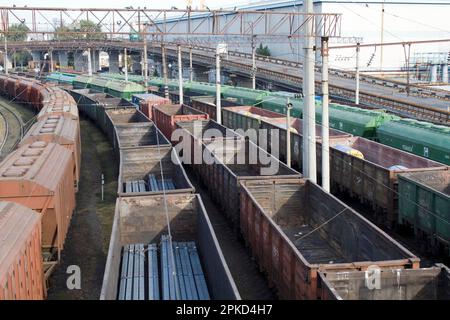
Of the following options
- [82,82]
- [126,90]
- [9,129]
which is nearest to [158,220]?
[9,129]

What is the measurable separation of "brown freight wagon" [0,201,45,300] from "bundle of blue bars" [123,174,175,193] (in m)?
8.41

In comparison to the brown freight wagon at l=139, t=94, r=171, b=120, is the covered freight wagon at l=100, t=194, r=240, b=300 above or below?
below

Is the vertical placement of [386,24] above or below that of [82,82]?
above

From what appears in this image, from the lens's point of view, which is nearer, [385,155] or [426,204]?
[426,204]

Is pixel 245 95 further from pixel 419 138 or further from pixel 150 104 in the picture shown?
pixel 419 138

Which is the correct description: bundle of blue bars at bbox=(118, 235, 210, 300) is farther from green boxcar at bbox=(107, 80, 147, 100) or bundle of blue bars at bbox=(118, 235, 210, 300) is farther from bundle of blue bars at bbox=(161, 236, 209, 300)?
green boxcar at bbox=(107, 80, 147, 100)

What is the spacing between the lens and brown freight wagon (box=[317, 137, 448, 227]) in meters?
17.1

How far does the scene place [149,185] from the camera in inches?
838

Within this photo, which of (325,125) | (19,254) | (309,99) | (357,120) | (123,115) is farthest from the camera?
(123,115)

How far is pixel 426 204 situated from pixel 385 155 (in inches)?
261

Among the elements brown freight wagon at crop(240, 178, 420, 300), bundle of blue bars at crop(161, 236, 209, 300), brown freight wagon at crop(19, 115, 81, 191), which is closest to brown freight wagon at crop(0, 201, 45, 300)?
bundle of blue bars at crop(161, 236, 209, 300)

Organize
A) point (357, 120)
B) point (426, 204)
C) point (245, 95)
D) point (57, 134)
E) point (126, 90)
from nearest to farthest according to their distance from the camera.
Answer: point (426, 204) → point (57, 134) → point (357, 120) → point (245, 95) → point (126, 90)

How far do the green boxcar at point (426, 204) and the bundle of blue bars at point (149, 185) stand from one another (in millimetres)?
8629

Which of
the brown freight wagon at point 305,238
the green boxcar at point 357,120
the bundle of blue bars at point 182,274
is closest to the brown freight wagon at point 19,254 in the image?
the bundle of blue bars at point 182,274
